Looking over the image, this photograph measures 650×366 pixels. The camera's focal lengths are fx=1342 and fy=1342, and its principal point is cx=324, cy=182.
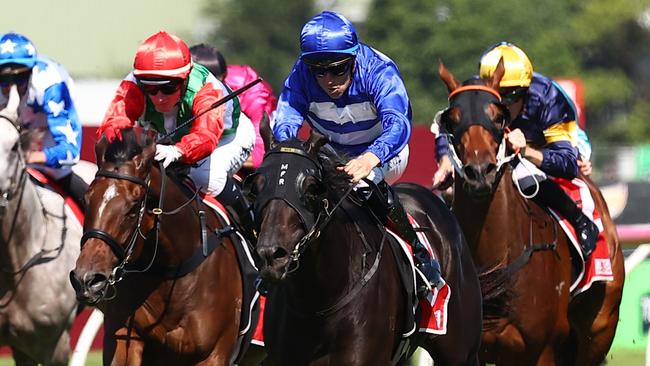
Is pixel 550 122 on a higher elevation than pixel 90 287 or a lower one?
higher

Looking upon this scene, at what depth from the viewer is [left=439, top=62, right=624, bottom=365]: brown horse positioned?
7.02 metres

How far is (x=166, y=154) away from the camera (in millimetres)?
6031

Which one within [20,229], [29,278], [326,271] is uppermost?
[326,271]

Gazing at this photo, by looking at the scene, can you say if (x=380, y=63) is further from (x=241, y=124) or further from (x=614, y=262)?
(x=614, y=262)

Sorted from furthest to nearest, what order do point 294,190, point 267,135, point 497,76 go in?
point 497,76, point 267,135, point 294,190

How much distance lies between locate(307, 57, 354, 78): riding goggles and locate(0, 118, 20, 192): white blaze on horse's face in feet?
7.33

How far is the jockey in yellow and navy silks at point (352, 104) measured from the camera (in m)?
5.79

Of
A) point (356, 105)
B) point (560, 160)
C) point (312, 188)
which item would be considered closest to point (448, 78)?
point (560, 160)

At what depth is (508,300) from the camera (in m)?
7.32

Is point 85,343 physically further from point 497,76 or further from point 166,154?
point 497,76

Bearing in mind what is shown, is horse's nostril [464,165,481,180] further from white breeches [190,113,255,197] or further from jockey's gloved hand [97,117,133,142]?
jockey's gloved hand [97,117,133,142]

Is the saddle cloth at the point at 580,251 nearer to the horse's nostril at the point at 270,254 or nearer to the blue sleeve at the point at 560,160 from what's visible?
the blue sleeve at the point at 560,160

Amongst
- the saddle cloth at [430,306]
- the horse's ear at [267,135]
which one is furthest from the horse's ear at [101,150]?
the saddle cloth at [430,306]

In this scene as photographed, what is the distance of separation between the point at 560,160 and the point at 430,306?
1911 mm
